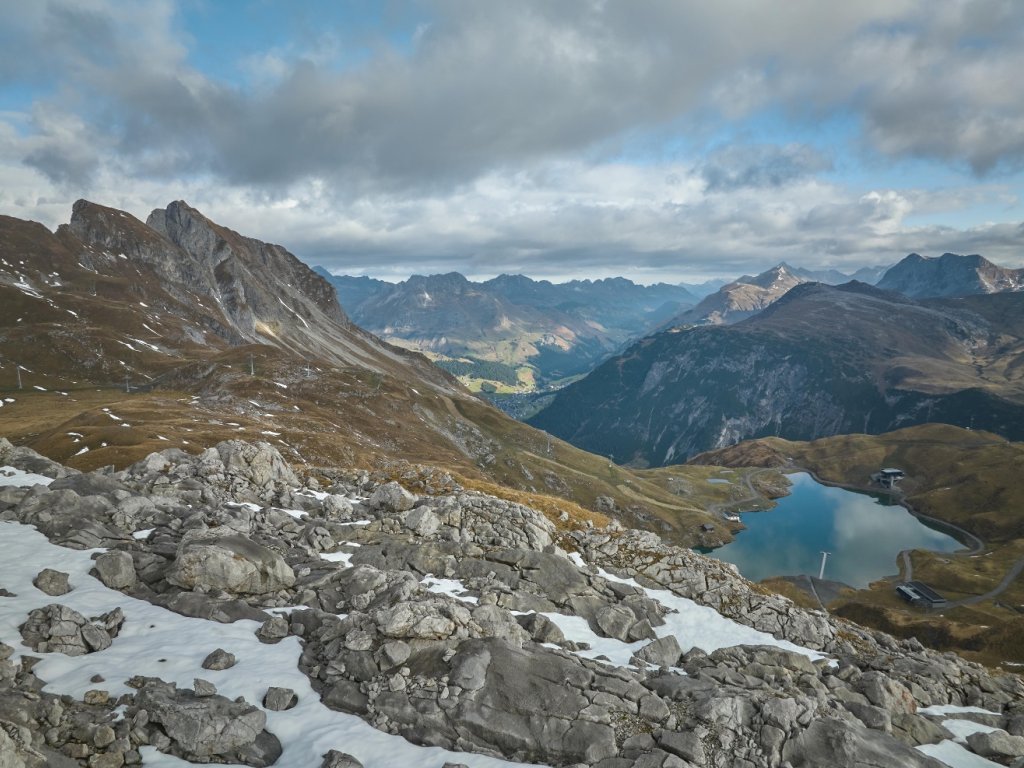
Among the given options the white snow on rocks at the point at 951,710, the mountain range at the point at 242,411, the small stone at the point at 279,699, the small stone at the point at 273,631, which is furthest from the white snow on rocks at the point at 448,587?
the mountain range at the point at 242,411

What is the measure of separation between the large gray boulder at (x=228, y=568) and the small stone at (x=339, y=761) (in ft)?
42.0

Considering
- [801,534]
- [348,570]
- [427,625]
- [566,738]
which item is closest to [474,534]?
[348,570]

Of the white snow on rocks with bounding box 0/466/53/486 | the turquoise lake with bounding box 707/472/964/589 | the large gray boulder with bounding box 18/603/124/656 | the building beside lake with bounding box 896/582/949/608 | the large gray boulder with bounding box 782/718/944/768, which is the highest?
the white snow on rocks with bounding box 0/466/53/486

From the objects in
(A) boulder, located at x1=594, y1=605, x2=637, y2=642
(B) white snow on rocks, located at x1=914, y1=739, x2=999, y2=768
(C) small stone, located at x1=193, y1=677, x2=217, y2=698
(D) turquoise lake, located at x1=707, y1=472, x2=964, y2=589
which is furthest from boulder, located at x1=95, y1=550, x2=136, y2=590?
(D) turquoise lake, located at x1=707, y1=472, x2=964, y2=589

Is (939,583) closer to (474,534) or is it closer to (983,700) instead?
(983,700)

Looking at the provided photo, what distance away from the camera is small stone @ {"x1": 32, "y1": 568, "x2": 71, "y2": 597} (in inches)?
997

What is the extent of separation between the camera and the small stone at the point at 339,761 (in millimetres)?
18458

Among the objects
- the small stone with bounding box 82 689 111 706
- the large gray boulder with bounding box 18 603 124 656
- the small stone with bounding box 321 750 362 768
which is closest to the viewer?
the small stone with bounding box 321 750 362 768

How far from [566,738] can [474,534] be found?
2248 centimetres

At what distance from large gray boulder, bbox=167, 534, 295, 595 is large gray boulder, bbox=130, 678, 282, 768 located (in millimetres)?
8212

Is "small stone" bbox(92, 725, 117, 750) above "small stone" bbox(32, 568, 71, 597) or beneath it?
beneath

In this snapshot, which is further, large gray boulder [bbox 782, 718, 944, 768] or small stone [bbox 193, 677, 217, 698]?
large gray boulder [bbox 782, 718, 944, 768]

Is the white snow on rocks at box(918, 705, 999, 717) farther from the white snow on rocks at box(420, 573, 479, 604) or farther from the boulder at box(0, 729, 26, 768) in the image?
the boulder at box(0, 729, 26, 768)

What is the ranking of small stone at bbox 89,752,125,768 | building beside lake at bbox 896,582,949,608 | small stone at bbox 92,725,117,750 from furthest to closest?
building beside lake at bbox 896,582,949,608
small stone at bbox 92,725,117,750
small stone at bbox 89,752,125,768
